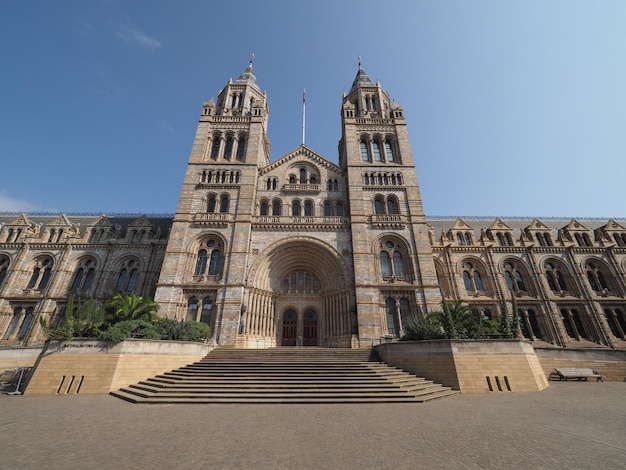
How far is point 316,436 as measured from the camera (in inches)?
246

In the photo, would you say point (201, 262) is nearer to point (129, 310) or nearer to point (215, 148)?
point (129, 310)

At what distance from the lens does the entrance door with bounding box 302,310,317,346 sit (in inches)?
892

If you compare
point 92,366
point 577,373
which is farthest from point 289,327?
point 577,373

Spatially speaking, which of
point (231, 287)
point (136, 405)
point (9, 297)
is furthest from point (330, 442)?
point (9, 297)

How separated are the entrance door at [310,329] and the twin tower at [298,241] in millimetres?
88

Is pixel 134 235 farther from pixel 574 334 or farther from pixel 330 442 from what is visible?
pixel 574 334

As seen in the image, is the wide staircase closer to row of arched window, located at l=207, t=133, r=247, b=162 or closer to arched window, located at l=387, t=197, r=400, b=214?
arched window, located at l=387, t=197, r=400, b=214

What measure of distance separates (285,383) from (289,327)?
1173 cm

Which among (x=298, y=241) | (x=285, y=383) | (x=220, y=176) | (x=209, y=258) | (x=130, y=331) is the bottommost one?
(x=285, y=383)

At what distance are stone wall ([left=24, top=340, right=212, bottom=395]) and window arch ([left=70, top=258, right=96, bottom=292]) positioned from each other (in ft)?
52.6

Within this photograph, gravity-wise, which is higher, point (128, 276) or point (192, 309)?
point (128, 276)

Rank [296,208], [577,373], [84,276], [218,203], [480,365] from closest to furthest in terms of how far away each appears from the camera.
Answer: [480,365] < [577,373] < [218,203] < [296,208] < [84,276]

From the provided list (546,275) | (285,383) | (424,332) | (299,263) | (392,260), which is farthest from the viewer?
(546,275)

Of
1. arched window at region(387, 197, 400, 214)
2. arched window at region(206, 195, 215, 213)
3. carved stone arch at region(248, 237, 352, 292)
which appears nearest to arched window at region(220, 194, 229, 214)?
arched window at region(206, 195, 215, 213)
